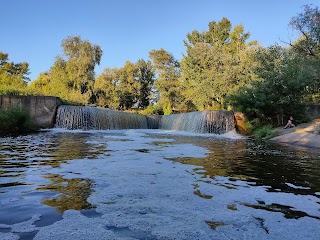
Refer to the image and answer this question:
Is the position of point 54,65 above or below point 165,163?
above

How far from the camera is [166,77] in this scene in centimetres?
4006

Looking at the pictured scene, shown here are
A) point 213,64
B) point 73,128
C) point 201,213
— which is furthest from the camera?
point 213,64

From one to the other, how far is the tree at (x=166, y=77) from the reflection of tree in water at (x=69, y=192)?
34.1 m

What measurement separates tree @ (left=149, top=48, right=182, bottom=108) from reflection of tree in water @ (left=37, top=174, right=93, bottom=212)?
3406 centimetres

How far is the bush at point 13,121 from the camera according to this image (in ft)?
42.7

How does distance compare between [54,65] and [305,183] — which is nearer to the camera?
[305,183]

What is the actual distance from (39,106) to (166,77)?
2378cm

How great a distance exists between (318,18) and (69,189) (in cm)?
1836

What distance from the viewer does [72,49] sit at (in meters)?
36.2

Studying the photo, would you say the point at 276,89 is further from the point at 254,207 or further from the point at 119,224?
the point at 119,224

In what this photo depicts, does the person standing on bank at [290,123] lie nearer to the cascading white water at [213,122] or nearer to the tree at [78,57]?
the cascading white water at [213,122]

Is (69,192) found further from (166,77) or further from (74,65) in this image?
(166,77)

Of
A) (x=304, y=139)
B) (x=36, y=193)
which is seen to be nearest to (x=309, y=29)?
(x=304, y=139)

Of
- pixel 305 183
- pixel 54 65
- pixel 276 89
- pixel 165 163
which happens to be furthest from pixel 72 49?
pixel 305 183
